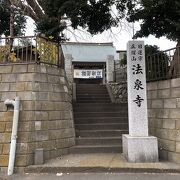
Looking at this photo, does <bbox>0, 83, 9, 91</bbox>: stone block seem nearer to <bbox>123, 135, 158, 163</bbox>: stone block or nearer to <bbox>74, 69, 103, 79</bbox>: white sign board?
<bbox>123, 135, 158, 163</bbox>: stone block

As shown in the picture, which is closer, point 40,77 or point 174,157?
point 174,157

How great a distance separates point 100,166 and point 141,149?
1223mm

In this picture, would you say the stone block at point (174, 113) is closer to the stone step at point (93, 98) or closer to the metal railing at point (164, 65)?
the metal railing at point (164, 65)

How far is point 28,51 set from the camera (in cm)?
950

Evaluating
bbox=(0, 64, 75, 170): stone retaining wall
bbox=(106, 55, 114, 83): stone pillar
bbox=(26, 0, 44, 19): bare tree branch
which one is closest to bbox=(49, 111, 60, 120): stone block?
bbox=(0, 64, 75, 170): stone retaining wall

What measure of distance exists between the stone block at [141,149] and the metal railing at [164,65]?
2103mm

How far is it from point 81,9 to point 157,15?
261cm

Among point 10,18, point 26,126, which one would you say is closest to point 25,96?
point 26,126

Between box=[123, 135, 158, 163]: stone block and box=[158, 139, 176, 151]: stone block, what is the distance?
52cm

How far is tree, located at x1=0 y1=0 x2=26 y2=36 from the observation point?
13008 mm

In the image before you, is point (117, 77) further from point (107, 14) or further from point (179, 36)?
point (179, 36)

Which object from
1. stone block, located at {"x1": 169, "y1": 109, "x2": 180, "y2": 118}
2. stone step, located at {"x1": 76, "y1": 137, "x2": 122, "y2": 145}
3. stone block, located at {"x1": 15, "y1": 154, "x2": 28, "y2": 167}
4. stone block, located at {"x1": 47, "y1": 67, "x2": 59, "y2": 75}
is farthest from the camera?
stone step, located at {"x1": 76, "y1": 137, "x2": 122, "y2": 145}

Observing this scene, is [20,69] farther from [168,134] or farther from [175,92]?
[168,134]

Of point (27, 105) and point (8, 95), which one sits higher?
point (8, 95)
